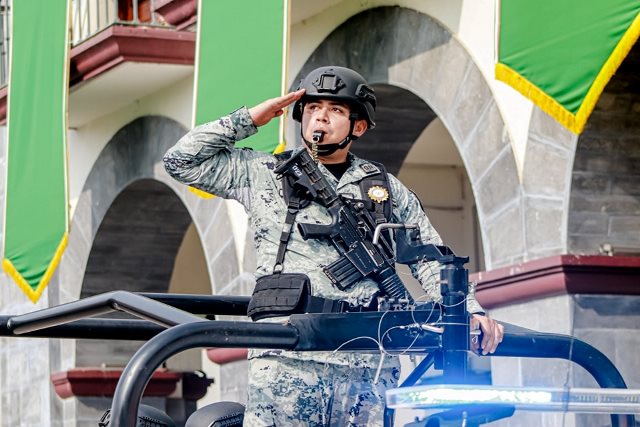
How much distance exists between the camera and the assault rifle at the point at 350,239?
13.7 ft

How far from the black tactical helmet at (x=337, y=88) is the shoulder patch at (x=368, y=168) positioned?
0.48 feet

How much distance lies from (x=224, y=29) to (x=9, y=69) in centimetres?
320

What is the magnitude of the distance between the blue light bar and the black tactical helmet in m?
1.70

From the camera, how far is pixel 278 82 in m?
9.12

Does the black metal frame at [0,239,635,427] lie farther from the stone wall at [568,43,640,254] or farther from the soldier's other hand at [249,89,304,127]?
the stone wall at [568,43,640,254]

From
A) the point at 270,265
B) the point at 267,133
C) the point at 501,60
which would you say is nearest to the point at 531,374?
the point at 501,60

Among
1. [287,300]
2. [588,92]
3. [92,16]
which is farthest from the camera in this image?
[92,16]

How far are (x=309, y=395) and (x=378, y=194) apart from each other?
0.64m

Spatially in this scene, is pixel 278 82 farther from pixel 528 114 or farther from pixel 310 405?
pixel 310 405

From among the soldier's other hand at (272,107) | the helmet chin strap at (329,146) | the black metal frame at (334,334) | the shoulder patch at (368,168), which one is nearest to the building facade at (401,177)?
the black metal frame at (334,334)

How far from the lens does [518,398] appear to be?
2746 millimetres

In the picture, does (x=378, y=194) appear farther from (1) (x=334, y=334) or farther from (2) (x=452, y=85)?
(2) (x=452, y=85)

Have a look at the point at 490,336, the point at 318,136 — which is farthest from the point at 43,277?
the point at 490,336

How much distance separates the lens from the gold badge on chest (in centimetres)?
439
